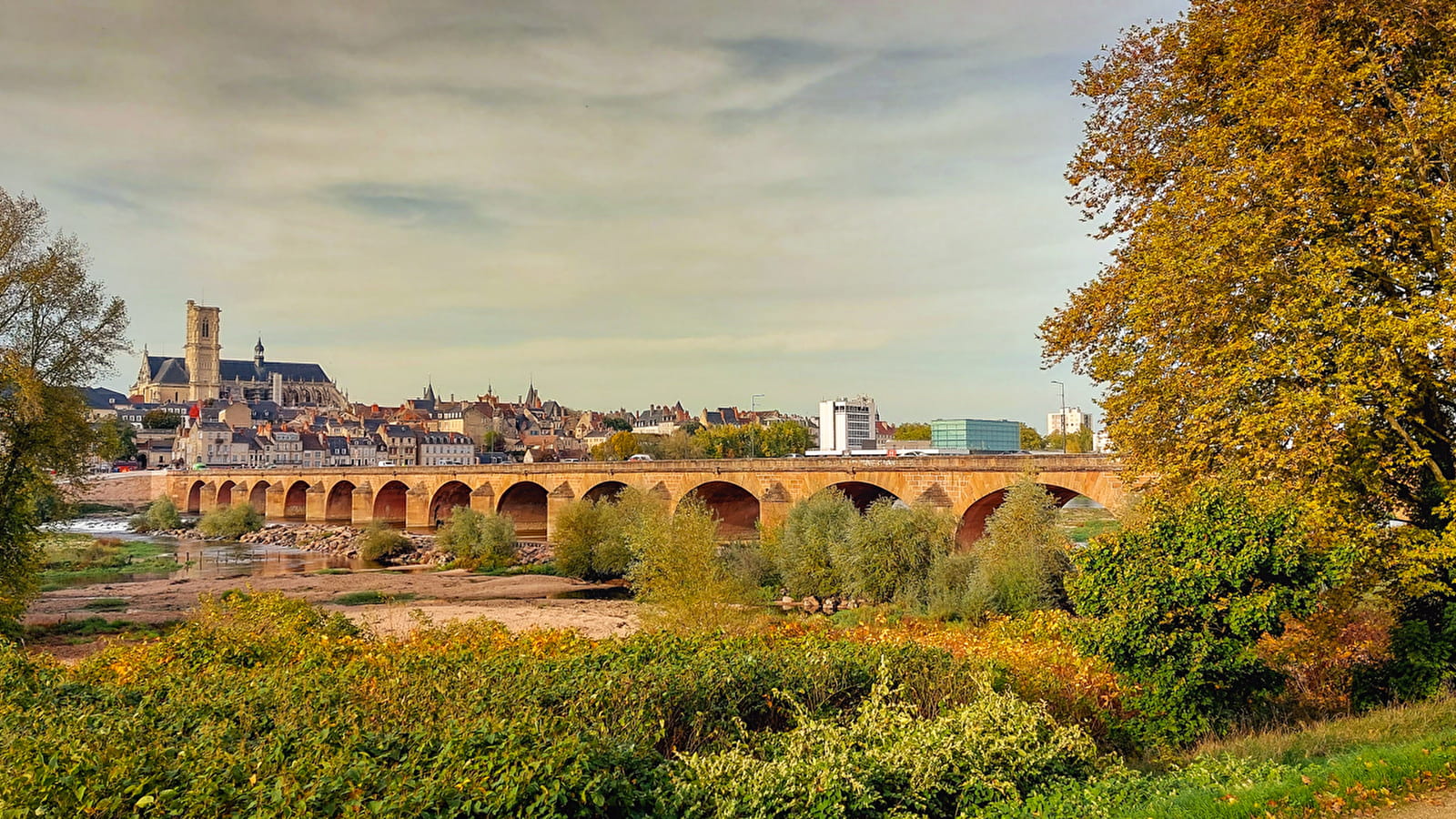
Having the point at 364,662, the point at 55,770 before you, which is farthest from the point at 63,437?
the point at 55,770

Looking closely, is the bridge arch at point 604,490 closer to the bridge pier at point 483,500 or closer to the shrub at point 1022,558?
the bridge pier at point 483,500

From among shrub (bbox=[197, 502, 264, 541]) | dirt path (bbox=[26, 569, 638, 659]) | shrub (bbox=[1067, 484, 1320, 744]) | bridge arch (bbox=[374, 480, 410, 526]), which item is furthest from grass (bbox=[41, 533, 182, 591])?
shrub (bbox=[1067, 484, 1320, 744])

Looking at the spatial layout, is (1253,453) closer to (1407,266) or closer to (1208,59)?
(1407,266)

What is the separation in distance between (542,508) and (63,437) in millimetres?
51061

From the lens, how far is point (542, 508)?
7169 cm

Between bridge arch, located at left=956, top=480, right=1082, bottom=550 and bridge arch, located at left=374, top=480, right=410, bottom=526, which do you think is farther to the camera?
bridge arch, located at left=374, top=480, right=410, bottom=526

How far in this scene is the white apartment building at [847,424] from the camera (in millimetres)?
118919

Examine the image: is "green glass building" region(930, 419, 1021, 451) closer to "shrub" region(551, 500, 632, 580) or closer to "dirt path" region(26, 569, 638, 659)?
"shrub" region(551, 500, 632, 580)

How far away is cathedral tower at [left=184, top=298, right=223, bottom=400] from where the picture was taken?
174875 mm

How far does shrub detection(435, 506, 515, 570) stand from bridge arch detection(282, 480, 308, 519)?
1731 inches

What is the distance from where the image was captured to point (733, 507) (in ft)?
A: 177

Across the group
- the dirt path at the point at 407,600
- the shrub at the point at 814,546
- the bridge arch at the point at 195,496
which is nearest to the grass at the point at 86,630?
the dirt path at the point at 407,600

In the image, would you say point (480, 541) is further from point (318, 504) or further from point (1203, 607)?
point (1203, 607)

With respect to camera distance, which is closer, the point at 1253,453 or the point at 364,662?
the point at 364,662
